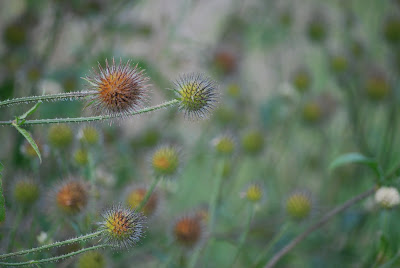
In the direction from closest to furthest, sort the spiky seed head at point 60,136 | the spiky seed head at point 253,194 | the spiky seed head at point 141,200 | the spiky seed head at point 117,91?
the spiky seed head at point 117,91 < the spiky seed head at point 141,200 < the spiky seed head at point 60,136 < the spiky seed head at point 253,194

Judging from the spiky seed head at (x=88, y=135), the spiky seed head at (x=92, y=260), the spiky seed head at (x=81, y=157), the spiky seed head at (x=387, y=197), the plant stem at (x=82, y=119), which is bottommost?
the spiky seed head at (x=387, y=197)

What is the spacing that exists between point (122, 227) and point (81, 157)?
450 mm

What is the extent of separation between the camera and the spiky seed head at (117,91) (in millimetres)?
828

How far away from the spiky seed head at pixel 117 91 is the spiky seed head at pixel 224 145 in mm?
595

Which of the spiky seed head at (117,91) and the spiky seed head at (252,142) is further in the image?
the spiky seed head at (252,142)

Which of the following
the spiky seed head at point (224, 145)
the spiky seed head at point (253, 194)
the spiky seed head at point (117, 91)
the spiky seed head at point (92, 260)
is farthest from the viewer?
the spiky seed head at point (224, 145)

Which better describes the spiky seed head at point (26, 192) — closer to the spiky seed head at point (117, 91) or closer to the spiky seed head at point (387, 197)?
the spiky seed head at point (117, 91)

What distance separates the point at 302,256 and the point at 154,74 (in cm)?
97

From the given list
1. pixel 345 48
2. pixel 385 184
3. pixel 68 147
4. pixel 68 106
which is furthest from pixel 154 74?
pixel 345 48

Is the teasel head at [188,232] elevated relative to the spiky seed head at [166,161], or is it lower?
lower

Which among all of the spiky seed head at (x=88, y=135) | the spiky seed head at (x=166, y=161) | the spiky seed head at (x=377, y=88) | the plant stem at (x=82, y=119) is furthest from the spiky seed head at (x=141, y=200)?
the spiky seed head at (x=377, y=88)

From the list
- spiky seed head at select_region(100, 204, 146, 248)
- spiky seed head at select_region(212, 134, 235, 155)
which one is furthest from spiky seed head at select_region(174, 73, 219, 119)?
spiky seed head at select_region(212, 134, 235, 155)

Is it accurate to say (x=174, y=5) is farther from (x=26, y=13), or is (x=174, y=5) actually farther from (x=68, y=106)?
(x=68, y=106)

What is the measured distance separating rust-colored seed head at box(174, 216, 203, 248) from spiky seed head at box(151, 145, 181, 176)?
0.14 meters
